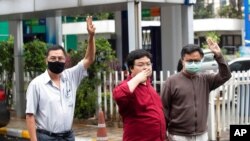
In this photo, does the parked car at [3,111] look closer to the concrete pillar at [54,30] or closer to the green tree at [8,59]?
the green tree at [8,59]

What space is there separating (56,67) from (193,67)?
4.09 ft

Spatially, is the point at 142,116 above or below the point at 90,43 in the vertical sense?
below

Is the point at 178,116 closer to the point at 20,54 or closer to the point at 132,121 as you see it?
the point at 132,121

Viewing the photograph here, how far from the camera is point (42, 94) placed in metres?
4.55

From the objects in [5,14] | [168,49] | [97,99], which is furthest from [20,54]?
[168,49]

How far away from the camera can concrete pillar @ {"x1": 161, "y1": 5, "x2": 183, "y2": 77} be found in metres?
12.3

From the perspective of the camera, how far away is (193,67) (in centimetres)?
459

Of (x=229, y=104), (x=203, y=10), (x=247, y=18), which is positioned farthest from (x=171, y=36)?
(x=203, y=10)

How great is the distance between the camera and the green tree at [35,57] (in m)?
12.5

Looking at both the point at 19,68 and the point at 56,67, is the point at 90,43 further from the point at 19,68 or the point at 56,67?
the point at 19,68

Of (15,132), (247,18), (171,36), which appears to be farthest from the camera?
(247,18)

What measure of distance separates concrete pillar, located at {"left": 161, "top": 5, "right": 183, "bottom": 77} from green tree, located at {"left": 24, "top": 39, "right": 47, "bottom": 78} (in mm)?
2976

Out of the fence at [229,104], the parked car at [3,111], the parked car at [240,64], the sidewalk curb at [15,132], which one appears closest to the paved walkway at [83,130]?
the sidewalk curb at [15,132]

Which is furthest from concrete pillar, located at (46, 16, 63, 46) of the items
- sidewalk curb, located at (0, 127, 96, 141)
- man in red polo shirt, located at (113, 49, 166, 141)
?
man in red polo shirt, located at (113, 49, 166, 141)
